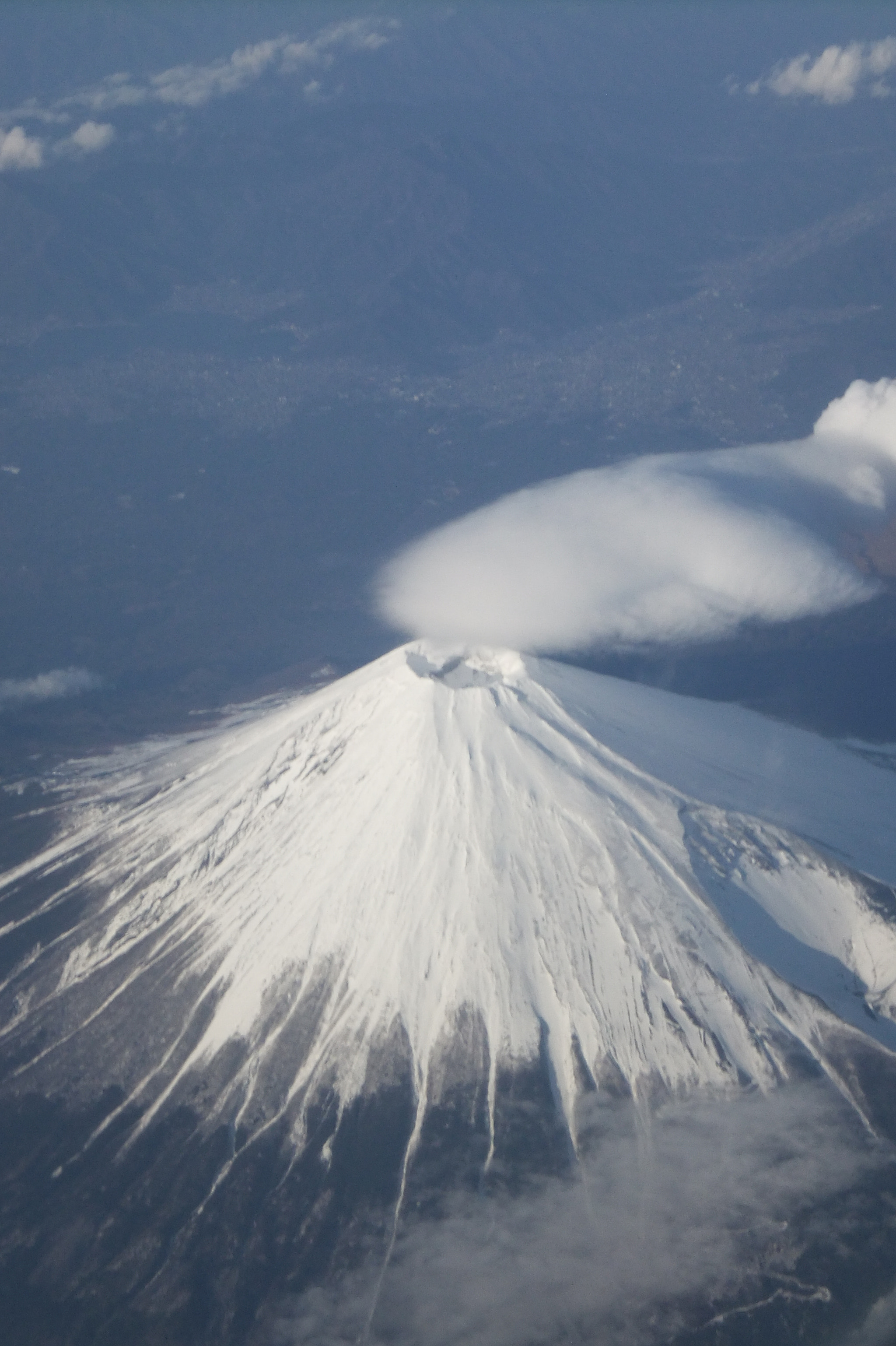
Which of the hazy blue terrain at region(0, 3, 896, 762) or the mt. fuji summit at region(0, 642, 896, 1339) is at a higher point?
the hazy blue terrain at region(0, 3, 896, 762)

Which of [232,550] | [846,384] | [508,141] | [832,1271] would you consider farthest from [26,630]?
[508,141]

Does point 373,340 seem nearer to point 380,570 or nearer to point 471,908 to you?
point 380,570

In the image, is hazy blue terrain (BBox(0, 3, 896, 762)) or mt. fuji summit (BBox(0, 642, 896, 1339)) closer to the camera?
mt. fuji summit (BBox(0, 642, 896, 1339))

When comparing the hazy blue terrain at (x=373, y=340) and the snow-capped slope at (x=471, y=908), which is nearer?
the snow-capped slope at (x=471, y=908)

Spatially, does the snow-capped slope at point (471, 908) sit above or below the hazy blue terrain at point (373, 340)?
below
